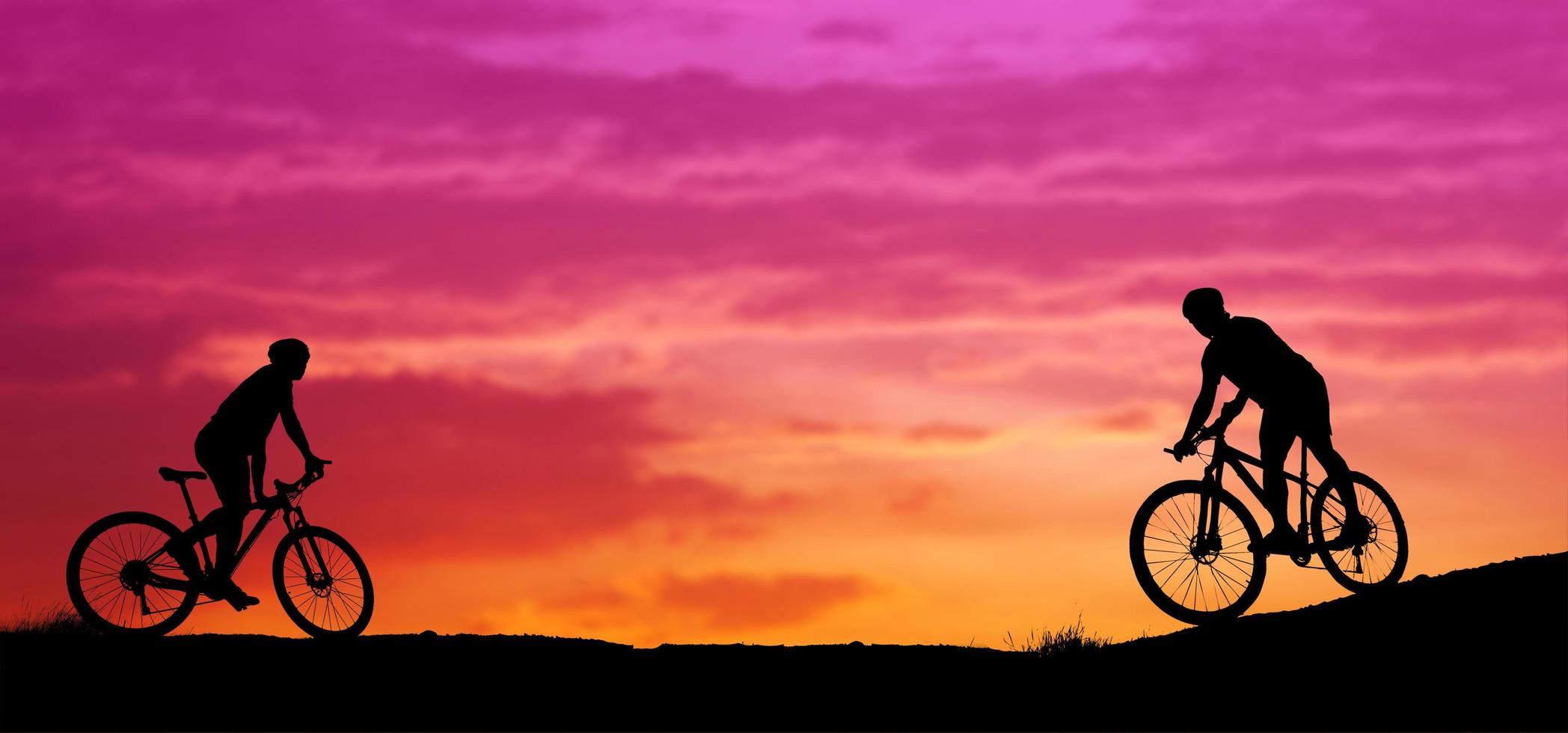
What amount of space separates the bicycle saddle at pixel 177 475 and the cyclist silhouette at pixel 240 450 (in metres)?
0.10

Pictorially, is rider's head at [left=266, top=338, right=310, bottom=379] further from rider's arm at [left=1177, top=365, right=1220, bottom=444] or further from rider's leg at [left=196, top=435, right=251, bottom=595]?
rider's arm at [left=1177, top=365, right=1220, bottom=444]

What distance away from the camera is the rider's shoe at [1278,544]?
12.4 m

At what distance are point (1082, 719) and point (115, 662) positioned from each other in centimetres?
700

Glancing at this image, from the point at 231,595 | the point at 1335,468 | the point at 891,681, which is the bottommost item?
the point at 891,681

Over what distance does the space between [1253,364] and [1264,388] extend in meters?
0.22

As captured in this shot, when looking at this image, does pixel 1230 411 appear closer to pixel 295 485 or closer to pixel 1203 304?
pixel 1203 304

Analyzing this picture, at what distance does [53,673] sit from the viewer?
1102cm

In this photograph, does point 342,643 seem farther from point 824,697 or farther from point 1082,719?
point 1082,719

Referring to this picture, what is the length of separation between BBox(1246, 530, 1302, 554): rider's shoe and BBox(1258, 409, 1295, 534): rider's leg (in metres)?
0.02

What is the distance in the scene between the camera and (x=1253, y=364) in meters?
12.4

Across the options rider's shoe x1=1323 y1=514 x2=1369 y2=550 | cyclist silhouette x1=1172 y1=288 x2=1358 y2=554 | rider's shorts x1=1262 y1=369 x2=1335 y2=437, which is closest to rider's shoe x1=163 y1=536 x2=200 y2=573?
cyclist silhouette x1=1172 y1=288 x2=1358 y2=554

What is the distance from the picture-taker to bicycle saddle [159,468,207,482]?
12.9 metres

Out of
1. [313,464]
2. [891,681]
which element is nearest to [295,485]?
[313,464]

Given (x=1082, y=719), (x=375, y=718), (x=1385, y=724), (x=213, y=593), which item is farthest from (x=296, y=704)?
(x=1385, y=724)
